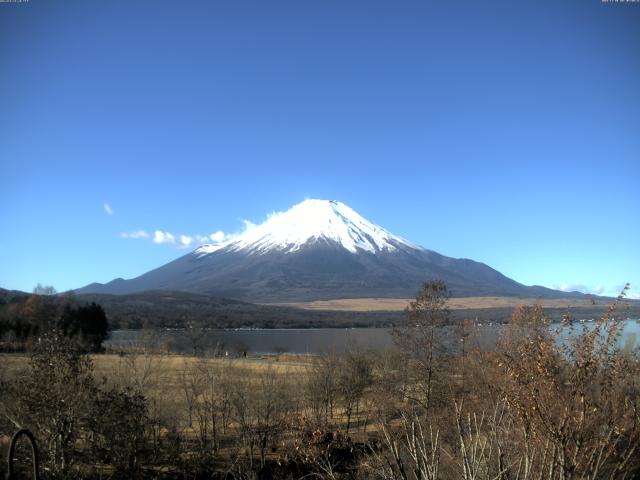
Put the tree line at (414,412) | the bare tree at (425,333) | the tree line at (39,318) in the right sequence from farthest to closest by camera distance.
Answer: the tree line at (39,318), the bare tree at (425,333), the tree line at (414,412)

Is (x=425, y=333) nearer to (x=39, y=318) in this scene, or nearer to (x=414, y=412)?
(x=414, y=412)

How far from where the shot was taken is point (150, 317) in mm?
156125

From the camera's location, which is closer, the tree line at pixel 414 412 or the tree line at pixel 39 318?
the tree line at pixel 414 412

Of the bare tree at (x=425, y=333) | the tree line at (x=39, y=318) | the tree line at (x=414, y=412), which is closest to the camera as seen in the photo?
the tree line at (x=414, y=412)

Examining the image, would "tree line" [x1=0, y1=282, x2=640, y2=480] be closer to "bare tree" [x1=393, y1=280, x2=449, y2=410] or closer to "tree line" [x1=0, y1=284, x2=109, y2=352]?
"bare tree" [x1=393, y1=280, x2=449, y2=410]

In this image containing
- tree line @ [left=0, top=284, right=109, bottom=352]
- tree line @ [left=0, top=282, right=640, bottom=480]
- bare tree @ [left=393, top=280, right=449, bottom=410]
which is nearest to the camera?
tree line @ [left=0, top=282, right=640, bottom=480]

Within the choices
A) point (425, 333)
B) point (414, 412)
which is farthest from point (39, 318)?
point (414, 412)

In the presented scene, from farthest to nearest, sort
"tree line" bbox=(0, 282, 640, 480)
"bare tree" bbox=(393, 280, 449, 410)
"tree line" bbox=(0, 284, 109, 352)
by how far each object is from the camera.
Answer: "tree line" bbox=(0, 284, 109, 352)
"bare tree" bbox=(393, 280, 449, 410)
"tree line" bbox=(0, 282, 640, 480)

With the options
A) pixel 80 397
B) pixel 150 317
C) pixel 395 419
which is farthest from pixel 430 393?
pixel 150 317

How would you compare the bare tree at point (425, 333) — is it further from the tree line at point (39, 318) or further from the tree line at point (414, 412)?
the tree line at point (39, 318)

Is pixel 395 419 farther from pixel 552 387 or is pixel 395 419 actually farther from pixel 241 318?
pixel 241 318

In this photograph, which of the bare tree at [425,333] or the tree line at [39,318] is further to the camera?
the tree line at [39,318]

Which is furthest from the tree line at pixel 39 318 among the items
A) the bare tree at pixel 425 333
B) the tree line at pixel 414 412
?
the bare tree at pixel 425 333

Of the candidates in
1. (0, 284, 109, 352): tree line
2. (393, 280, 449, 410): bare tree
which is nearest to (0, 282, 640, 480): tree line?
(393, 280, 449, 410): bare tree
